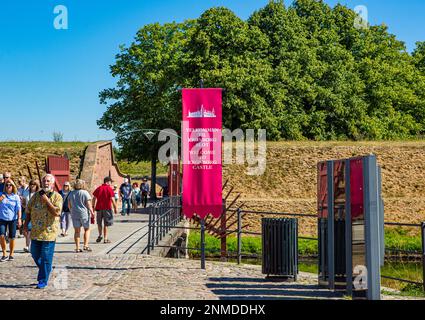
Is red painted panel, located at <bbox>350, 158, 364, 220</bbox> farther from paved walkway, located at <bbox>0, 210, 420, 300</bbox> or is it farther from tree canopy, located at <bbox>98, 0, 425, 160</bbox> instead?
tree canopy, located at <bbox>98, 0, 425, 160</bbox>

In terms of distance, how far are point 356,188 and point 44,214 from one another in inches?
184

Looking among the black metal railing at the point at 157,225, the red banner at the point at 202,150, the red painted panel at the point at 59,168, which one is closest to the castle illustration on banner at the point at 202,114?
the red banner at the point at 202,150

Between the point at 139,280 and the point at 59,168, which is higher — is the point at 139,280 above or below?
below

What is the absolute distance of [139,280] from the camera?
11.3 m

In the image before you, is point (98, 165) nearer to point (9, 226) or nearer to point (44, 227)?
point (9, 226)

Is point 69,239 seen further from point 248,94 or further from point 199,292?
point 248,94

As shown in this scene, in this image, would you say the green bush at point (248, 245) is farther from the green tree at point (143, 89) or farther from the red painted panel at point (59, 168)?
the green tree at point (143, 89)

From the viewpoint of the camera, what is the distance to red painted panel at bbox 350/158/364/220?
30.8 ft

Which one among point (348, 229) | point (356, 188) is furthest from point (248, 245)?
point (356, 188)

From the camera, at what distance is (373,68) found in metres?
46.0

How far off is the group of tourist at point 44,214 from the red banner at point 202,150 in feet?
8.34

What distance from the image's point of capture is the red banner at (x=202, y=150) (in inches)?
495

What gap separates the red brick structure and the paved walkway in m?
18.5

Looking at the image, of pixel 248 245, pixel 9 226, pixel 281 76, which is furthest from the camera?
pixel 281 76
